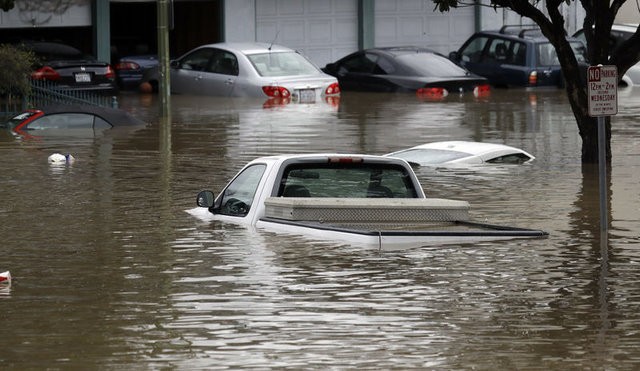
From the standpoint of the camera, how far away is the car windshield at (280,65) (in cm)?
3453

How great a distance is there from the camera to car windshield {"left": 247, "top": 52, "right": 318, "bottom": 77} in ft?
113

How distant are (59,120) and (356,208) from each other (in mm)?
14321

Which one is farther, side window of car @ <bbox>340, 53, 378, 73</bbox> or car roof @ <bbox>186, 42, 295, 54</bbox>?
side window of car @ <bbox>340, 53, 378, 73</bbox>

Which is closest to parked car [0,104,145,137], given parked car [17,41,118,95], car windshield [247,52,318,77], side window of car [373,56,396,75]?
parked car [17,41,118,95]

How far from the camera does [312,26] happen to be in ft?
138

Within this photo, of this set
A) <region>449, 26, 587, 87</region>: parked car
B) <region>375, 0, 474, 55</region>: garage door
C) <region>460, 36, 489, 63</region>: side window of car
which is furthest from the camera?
<region>375, 0, 474, 55</region>: garage door

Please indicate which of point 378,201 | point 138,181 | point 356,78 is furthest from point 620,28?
point 378,201

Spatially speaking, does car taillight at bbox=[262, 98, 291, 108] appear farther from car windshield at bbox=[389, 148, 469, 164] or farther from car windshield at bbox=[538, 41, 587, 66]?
car windshield at bbox=[389, 148, 469, 164]

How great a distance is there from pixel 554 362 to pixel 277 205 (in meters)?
4.70

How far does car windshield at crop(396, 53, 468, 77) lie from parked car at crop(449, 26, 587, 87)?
1368 millimetres

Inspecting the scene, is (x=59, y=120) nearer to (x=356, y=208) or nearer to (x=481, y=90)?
(x=481, y=90)

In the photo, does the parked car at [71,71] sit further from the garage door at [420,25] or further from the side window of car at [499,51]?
the garage door at [420,25]

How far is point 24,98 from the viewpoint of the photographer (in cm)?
2984

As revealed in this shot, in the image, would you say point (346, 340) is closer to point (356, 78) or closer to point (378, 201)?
point (378, 201)
